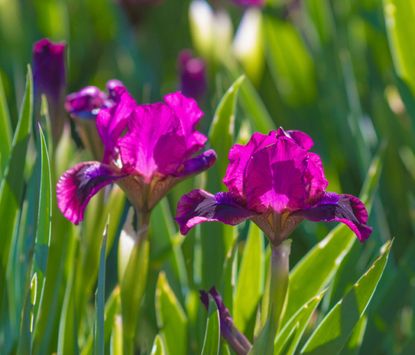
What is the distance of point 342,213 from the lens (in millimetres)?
691

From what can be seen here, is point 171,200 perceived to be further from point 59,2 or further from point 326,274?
point 59,2

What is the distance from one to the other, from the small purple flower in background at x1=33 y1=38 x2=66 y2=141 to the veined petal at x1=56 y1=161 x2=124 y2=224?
233 mm

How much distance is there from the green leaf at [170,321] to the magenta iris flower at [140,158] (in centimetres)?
17

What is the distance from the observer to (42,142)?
77 centimetres

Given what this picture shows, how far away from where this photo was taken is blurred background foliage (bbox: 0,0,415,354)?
93 centimetres

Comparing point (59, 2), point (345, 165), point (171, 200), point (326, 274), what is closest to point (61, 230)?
point (326, 274)

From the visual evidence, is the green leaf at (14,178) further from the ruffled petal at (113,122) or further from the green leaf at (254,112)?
the green leaf at (254,112)

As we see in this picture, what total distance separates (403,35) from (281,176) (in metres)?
0.63

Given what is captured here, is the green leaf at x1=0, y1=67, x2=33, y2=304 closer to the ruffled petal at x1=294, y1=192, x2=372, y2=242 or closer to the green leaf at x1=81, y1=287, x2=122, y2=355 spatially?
the green leaf at x1=81, y1=287, x2=122, y2=355

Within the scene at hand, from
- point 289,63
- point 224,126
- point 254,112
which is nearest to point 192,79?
point 254,112

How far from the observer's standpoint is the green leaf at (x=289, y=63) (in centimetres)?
160

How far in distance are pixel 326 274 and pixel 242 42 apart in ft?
A: 2.94

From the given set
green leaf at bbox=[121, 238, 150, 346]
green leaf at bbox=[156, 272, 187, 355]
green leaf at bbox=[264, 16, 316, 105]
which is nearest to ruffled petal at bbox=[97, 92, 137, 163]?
green leaf at bbox=[121, 238, 150, 346]

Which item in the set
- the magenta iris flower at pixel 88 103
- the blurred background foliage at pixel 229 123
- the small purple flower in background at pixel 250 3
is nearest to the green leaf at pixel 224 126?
the blurred background foliage at pixel 229 123
